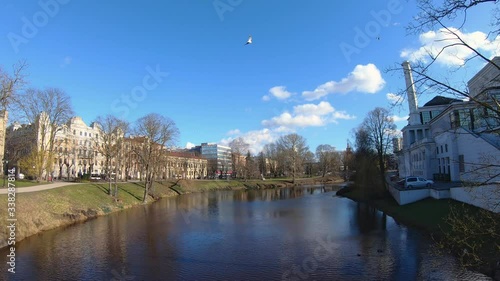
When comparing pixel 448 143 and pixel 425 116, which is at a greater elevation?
pixel 425 116

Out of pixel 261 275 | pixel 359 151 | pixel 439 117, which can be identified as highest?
pixel 439 117

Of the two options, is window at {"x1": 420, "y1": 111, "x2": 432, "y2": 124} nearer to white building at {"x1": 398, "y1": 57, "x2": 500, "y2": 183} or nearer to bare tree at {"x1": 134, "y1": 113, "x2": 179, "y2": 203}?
white building at {"x1": 398, "y1": 57, "x2": 500, "y2": 183}

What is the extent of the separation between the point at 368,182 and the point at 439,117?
21223mm

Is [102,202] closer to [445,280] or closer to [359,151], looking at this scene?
[445,280]

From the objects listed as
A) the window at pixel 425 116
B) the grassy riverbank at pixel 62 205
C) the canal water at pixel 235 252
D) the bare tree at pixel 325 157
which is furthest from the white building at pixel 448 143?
the bare tree at pixel 325 157

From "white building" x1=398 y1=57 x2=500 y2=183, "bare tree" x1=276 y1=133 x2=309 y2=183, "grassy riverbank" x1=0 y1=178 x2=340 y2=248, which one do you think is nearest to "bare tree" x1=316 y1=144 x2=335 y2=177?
"bare tree" x1=276 y1=133 x2=309 y2=183

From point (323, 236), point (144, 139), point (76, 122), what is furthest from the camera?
point (76, 122)

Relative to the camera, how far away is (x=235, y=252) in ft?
59.7

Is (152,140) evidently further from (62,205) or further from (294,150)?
(294,150)

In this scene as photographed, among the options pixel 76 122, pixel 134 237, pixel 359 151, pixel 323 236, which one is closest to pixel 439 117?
pixel 359 151

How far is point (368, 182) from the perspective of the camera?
44.2m

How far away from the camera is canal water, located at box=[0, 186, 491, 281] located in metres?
14.4

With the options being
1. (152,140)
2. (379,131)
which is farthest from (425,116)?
(152,140)

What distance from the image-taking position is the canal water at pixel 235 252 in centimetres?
1435
